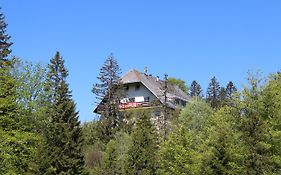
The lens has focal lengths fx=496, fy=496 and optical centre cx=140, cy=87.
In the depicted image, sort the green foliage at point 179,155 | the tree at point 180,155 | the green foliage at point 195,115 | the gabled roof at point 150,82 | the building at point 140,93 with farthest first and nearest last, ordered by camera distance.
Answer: the gabled roof at point 150,82 < the building at point 140,93 < the green foliage at point 195,115 < the green foliage at point 179,155 < the tree at point 180,155

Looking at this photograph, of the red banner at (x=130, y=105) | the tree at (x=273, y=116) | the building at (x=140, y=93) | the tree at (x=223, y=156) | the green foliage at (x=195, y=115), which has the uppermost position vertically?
the building at (x=140, y=93)

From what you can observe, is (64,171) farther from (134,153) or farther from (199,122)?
(199,122)

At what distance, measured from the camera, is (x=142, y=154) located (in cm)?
3803

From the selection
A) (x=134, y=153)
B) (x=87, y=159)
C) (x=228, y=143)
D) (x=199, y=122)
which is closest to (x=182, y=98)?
(x=199, y=122)

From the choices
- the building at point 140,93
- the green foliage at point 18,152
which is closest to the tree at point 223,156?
the green foliage at point 18,152

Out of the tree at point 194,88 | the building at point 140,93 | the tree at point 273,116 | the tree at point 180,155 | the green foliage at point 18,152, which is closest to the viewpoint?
the tree at point 273,116

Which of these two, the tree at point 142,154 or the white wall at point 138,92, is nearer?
the tree at point 142,154

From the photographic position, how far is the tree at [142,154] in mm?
37719

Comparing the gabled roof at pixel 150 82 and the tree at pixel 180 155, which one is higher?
the gabled roof at pixel 150 82

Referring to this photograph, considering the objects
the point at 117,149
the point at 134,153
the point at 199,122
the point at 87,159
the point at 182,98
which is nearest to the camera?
the point at 134,153

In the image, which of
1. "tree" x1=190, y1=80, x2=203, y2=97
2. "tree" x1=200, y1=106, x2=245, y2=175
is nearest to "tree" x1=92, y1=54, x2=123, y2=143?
"tree" x1=200, y1=106, x2=245, y2=175

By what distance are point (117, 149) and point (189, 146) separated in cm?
1012

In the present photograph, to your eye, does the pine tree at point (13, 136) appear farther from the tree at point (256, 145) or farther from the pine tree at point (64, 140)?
the tree at point (256, 145)

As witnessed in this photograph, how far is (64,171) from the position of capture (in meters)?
35.1
